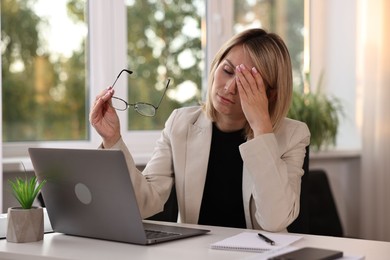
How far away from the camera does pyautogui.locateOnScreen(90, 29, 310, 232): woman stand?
2.03 metres

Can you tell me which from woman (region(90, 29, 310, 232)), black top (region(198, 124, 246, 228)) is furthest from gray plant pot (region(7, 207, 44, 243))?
black top (region(198, 124, 246, 228))

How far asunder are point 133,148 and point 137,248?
193 centimetres

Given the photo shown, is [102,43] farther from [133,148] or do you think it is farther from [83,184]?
[83,184]

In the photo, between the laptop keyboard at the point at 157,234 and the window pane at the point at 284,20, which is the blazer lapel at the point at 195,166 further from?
the window pane at the point at 284,20

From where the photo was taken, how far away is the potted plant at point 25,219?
1.74 metres

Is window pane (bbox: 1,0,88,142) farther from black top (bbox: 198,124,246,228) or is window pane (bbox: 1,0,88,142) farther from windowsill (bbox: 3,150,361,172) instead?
black top (bbox: 198,124,246,228)

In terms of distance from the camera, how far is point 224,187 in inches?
92.5

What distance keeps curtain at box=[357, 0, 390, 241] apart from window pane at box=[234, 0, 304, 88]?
1.35 feet

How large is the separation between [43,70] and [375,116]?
1.87 metres

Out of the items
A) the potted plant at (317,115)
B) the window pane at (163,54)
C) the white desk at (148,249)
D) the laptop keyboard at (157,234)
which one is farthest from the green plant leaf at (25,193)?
the potted plant at (317,115)

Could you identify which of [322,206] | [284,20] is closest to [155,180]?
[322,206]

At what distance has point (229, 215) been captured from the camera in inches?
91.8

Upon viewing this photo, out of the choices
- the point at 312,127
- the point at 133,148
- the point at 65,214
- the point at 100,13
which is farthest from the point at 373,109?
the point at 65,214

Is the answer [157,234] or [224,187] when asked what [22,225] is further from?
[224,187]
